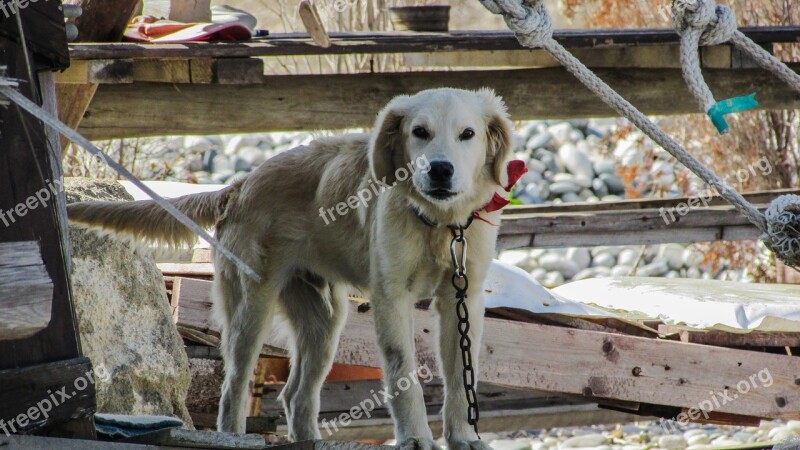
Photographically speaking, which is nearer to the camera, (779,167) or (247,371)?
(247,371)

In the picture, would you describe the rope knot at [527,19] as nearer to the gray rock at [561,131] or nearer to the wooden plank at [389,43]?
the wooden plank at [389,43]

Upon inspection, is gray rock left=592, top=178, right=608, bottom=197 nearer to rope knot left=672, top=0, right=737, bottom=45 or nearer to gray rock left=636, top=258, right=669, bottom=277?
gray rock left=636, top=258, right=669, bottom=277

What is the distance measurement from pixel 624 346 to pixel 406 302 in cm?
236

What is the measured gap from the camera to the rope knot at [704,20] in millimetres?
3818

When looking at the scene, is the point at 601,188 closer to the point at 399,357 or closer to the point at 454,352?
the point at 454,352

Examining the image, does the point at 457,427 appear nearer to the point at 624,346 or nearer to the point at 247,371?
Result: the point at 247,371

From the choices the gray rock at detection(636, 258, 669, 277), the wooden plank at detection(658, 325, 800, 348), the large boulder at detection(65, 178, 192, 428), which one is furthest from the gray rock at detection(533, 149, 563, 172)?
the large boulder at detection(65, 178, 192, 428)

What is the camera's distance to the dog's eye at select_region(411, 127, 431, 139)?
14.8 ft

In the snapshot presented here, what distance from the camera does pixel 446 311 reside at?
469 centimetres

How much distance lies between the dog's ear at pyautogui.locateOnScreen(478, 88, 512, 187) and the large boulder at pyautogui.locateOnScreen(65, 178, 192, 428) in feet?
6.31

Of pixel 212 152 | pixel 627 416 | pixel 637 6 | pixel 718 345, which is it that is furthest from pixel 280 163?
pixel 212 152

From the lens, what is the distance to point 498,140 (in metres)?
4.71

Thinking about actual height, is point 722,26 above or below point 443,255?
above

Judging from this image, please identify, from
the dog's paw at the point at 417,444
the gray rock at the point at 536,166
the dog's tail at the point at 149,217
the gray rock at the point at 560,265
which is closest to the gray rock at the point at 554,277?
the gray rock at the point at 560,265
